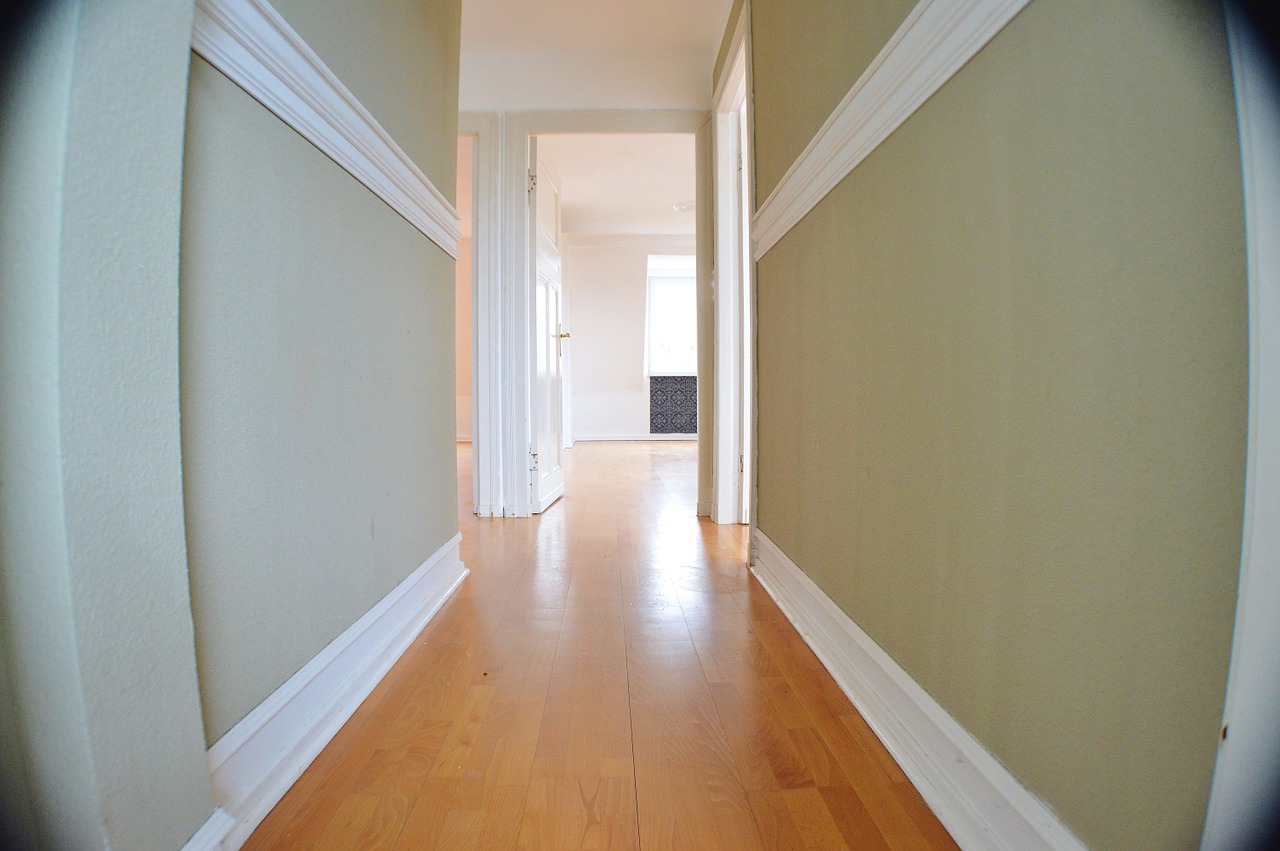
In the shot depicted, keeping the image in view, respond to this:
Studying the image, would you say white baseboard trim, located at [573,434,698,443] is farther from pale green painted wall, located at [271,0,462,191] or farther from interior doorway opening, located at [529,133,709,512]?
pale green painted wall, located at [271,0,462,191]

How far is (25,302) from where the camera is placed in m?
A: 0.54

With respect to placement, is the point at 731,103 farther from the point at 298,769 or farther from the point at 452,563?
the point at 298,769

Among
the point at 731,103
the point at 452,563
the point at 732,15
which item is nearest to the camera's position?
the point at 452,563

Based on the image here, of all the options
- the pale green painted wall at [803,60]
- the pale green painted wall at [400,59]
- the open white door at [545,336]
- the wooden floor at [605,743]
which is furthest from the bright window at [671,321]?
the wooden floor at [605,743]

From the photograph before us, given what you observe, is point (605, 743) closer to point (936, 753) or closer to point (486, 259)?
point (936, 753)

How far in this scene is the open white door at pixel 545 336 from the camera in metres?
3.27

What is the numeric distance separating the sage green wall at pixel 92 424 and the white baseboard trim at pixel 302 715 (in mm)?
136

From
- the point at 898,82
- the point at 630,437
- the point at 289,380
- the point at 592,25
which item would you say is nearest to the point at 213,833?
the point at 289,380

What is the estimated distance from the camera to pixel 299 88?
0.99 m

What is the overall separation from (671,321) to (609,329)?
3.29 ft

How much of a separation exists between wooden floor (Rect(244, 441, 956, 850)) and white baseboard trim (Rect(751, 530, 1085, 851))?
3cm

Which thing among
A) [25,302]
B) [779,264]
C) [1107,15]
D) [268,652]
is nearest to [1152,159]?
[1107,15]

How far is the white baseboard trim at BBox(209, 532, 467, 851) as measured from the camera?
810 millimetres

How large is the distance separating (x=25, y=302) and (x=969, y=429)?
105 centimetres
